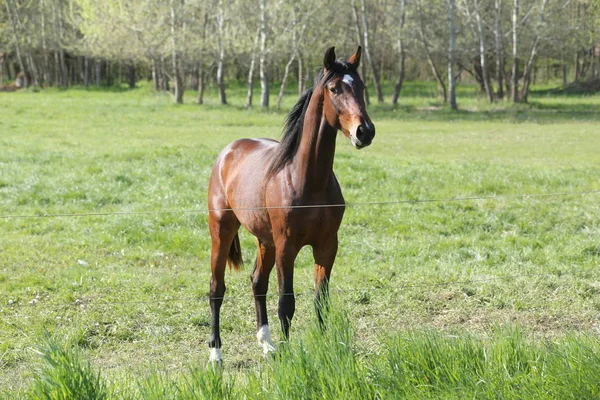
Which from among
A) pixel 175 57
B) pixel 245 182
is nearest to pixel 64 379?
pixel 245 182

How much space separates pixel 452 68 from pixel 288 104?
1077cm

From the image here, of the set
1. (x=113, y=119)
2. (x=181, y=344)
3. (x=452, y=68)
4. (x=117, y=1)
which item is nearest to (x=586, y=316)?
(x=181, y=344)

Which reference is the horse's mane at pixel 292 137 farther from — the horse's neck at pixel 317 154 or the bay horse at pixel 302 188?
the horse's neck at pixel 317 154

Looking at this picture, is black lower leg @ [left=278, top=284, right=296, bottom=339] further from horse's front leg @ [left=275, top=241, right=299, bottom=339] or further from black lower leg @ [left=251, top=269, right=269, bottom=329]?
black lower leg @ [left=251, top=269, right=269, bottom=329]

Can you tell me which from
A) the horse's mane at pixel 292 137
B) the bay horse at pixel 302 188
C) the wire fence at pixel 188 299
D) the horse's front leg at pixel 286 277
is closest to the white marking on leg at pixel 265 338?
the bay horse at pixel 302 188

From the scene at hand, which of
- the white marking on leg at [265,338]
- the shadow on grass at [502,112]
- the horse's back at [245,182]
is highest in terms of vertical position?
the horse's back at [245,182]

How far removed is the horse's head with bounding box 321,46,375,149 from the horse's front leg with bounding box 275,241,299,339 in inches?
41.7

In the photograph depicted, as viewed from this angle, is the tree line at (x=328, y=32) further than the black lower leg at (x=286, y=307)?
Yes

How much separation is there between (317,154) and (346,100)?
566 mm

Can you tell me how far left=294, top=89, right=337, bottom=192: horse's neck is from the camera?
557cm

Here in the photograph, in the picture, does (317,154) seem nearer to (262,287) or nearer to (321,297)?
(321,297)

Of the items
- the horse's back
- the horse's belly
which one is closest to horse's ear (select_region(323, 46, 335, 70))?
the horse's back

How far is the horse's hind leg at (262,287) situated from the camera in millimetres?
6215

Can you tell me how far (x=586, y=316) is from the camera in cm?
706
